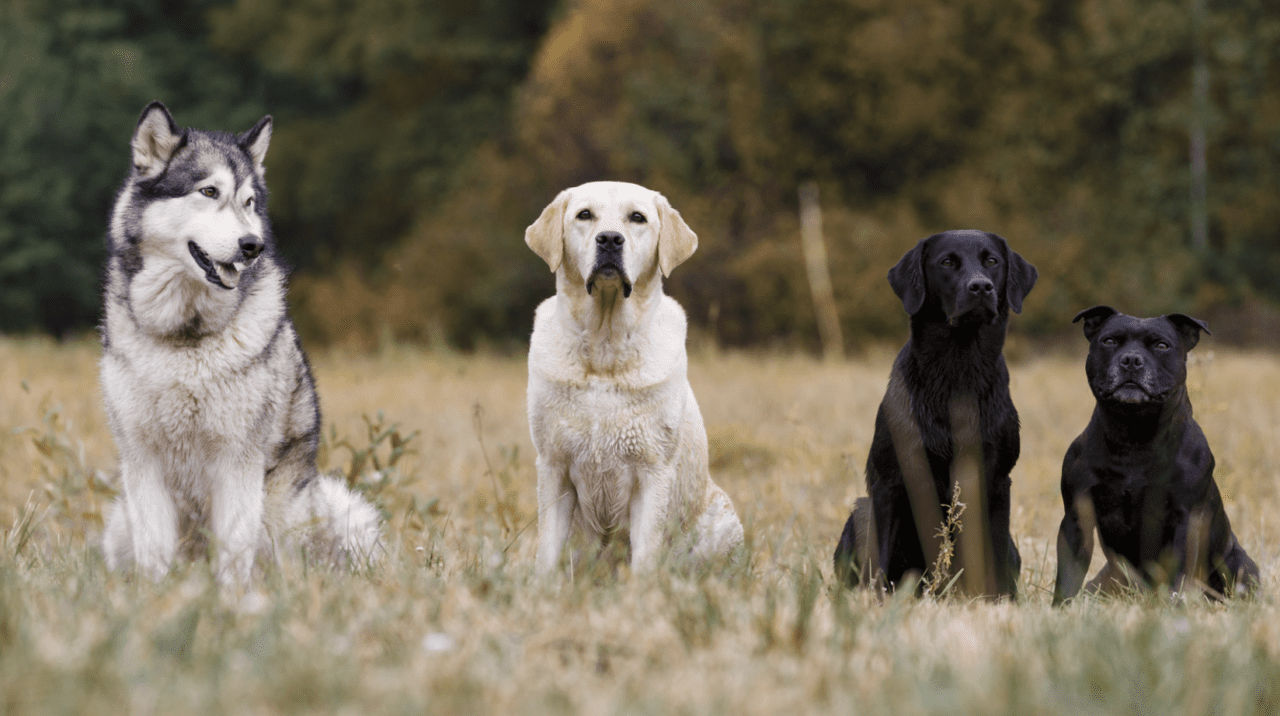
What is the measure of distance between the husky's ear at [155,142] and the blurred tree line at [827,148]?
878 cm

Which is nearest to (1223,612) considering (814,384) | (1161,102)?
(814,384)

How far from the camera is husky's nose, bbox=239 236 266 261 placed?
11.2 feet

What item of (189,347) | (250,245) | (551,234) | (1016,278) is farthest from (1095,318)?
(189,347)

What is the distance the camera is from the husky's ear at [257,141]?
3.75 m

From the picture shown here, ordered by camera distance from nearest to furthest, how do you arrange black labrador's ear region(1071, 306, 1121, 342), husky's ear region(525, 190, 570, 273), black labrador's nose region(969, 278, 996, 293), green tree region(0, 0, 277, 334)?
black labrador's nose region(969, 278, 996, 293)
husky's ear region(525, 190, 570, 273)
black labrador's ear region(1071, 306, 1121, 342)
green tree region(0, 0, 277, 334)

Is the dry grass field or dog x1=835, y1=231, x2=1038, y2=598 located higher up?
dog x1=835, y1=231, x2=1038, y2=598

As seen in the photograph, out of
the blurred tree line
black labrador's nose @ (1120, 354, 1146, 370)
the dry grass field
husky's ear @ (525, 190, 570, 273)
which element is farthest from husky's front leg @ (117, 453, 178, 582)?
the blurred tree line

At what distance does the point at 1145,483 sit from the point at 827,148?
12691 millimetres

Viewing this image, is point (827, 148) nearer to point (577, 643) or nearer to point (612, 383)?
point (612, 383)

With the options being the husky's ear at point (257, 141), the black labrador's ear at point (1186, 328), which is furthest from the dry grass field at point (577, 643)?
the husky's ear at point (257, 141)

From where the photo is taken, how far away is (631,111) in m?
14.8

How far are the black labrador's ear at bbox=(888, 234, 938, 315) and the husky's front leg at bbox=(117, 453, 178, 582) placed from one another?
269cm

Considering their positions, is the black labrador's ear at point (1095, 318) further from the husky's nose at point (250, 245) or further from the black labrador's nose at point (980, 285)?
the husky's nose at point (250, 245)

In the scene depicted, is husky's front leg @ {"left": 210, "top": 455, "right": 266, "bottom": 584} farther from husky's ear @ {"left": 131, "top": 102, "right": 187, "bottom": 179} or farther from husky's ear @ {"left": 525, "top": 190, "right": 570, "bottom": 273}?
husky's ear @ {"left": 525, "top": 190, "right": 570, "bottom": 273}
